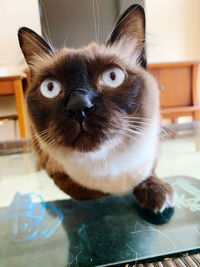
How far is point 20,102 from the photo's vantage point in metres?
1.88

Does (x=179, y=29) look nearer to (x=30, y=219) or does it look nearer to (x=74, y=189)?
(x=74, y=189)

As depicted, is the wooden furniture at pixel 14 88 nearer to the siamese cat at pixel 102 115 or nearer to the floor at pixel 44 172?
the floor at pixel 44 172

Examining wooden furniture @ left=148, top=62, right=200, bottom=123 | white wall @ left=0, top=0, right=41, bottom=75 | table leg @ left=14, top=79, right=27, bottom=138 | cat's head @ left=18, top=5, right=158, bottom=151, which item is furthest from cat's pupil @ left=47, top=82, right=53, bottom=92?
wooden furniture @ left=148, top=62, right=200, bottom=123

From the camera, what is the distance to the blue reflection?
67 cm

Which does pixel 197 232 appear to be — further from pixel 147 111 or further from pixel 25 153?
pixel 25 153

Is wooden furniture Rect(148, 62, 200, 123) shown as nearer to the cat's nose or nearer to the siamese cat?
the siamese cat

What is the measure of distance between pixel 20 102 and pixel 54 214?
133 cm

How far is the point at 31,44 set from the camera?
0.72 metres

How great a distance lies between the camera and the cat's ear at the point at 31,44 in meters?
0.69

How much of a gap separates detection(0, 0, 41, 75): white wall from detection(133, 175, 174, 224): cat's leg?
3.30 ft

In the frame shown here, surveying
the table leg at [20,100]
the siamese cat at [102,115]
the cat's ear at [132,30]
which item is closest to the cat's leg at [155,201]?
the siamese cat at [102,115]

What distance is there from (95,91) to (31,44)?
334 mm

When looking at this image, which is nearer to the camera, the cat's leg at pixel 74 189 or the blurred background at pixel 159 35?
the cat's leg at pixel 74 189

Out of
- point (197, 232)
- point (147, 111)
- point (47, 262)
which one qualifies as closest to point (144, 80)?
point (147, 111)
